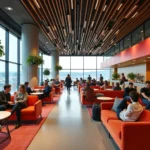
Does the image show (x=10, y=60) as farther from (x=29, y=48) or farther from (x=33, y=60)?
(x=33, y=60)

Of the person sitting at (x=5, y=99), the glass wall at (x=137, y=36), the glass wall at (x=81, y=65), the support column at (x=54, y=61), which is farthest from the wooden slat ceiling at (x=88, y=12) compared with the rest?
the glass wall at (x=81, y=65)

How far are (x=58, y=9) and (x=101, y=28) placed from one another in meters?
3.67

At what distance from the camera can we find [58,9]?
6.88 metres

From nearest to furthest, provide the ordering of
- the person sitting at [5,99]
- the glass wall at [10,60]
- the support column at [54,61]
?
the person sitting at [5,99], the glass wall at [10,60], the support column at [54,61]

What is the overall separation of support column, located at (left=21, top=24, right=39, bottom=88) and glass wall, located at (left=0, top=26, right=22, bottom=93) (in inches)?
27.9

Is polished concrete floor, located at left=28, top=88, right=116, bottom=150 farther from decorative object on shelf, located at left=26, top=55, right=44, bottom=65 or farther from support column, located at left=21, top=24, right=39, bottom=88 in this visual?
support column, located at left=21, top=24, right=39, bottom=88

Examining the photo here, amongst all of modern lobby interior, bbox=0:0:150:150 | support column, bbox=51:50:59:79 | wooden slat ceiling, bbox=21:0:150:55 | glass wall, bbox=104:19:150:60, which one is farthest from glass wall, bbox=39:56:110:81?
wooden slat ceiling, bbox=21:0:150:55

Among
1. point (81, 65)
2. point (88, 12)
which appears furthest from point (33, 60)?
point (81, 65)

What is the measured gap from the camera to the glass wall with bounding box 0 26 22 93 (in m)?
8.05

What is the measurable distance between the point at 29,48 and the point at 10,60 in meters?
1.19

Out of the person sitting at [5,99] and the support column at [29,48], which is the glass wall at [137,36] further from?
the person sitting at [5,99]

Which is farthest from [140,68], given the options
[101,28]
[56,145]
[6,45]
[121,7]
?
[56,145]

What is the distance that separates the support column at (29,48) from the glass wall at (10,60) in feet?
2.33

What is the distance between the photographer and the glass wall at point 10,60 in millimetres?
8048
